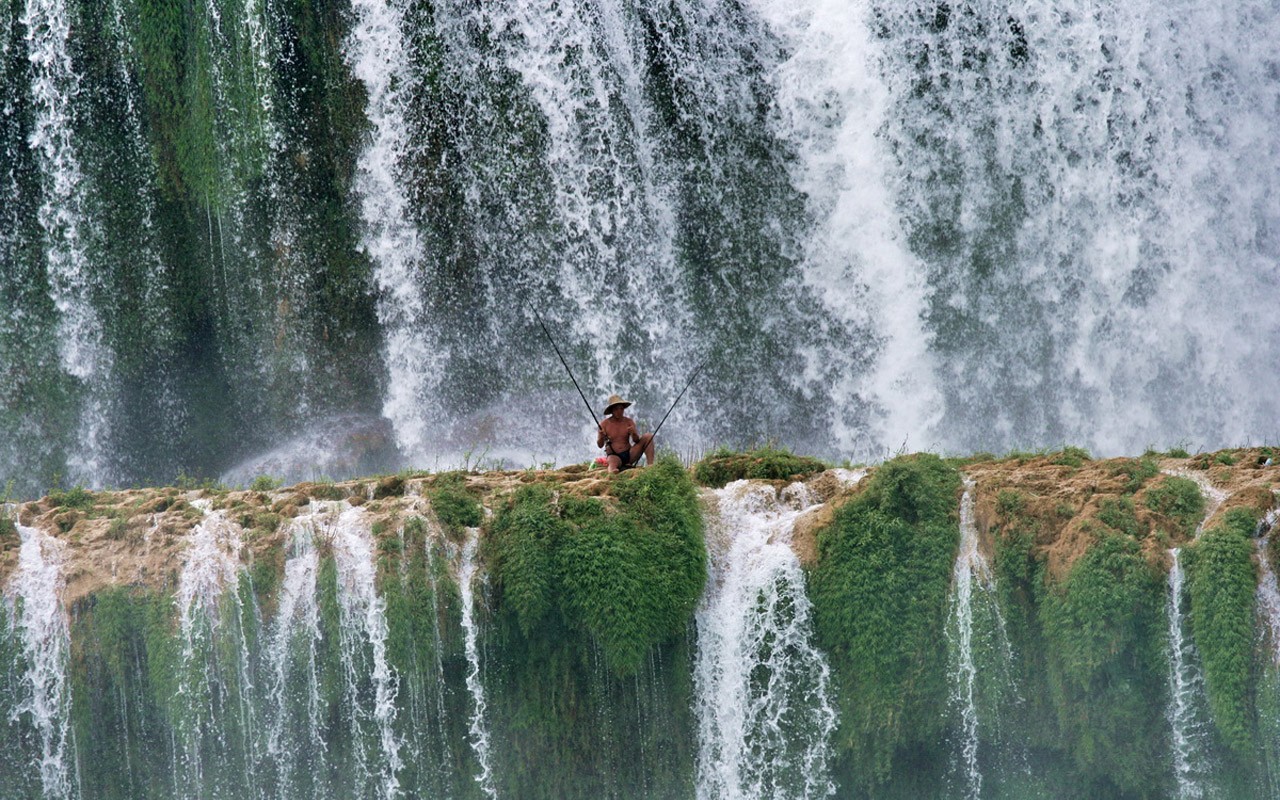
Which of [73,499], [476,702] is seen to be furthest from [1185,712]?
[73,499]

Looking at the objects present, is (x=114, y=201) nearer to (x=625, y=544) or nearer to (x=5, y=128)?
(x=5, y=128)

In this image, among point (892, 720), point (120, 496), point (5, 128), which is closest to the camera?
point (892, 720)

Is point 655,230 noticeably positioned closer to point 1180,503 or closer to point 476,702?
point 476,702

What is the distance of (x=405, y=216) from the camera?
14.2 m

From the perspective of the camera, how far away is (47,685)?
31.0ft

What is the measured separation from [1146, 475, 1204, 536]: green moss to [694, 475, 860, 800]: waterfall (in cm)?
218

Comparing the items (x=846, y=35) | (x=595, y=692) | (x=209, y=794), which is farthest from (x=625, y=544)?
(x=846, y=35)

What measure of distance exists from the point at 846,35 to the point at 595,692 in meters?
7.42

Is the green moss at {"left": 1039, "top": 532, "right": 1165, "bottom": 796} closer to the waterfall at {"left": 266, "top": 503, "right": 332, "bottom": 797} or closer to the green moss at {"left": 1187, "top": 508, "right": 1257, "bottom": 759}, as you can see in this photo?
the green moss at {"left": 1187, "top": 508, "right": 1257, "bottom": 759}

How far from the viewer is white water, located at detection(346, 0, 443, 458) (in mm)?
14109

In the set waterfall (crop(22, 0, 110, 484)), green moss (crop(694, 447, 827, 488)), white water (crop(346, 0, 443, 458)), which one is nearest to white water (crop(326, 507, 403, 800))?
green moss (crop(694, 447, 827, 488))

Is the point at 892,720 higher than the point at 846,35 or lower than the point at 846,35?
lower

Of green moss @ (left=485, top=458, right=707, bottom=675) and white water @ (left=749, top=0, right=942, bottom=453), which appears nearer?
green moss @ (left=485, top=458, right=707, bottom=675)

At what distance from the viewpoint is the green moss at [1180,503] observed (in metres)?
9.05
